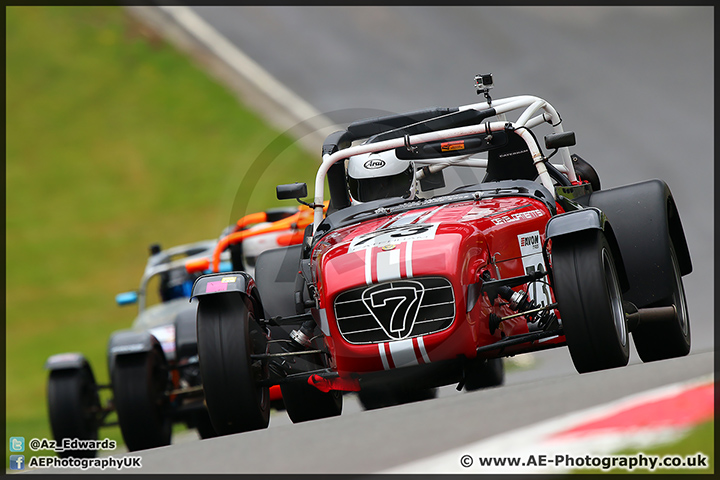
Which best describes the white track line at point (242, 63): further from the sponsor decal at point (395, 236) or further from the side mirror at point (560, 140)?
the sponsor decal at point (395, 236)

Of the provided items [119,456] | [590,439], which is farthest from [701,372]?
[119,456]

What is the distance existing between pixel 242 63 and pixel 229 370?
20932mm

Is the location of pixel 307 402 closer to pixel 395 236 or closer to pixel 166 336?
pixel 395 236

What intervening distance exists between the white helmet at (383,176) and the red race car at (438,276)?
0.01 metres

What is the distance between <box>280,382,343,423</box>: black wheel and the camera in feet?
26.4

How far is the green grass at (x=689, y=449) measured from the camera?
4.82 m

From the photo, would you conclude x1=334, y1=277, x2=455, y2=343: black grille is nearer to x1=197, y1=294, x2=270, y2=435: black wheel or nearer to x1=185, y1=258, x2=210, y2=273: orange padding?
x1=197, y1=294, x2=270, y2=435: black wheel

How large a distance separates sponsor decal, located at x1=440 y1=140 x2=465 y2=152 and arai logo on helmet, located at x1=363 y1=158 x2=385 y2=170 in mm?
572

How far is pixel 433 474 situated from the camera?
4.73 metres

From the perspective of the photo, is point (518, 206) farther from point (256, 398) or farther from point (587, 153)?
point (587, 153)

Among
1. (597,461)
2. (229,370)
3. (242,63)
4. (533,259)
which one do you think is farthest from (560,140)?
(242,63)

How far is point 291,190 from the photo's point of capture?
771 cm

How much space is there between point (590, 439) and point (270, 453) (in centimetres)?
168

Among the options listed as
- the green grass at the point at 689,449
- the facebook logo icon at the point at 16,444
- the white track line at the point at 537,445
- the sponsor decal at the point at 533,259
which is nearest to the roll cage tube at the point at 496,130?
the sponsor decal at the point at 533,259
